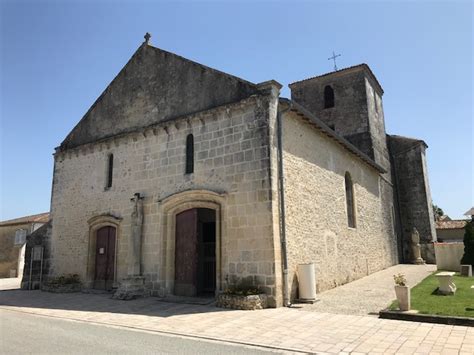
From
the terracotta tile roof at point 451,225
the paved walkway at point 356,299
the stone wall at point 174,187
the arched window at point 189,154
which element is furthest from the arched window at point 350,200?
the terracotta tile roof at point 451,225

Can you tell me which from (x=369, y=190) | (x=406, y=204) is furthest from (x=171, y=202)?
(x=406, y=204)

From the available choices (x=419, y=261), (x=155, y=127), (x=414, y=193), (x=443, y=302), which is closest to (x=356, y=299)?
(x=443, y=302)

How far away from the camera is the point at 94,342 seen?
597 centimetres

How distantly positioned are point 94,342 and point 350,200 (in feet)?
42.0

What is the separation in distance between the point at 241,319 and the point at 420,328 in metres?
3.45

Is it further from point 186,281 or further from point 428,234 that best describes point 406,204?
point 186,281

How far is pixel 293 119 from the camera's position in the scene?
11.7 meters

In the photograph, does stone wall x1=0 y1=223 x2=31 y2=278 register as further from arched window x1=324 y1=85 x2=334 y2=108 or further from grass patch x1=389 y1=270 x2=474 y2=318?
grass patch x1=389 y1=270 x2=474 y2=318

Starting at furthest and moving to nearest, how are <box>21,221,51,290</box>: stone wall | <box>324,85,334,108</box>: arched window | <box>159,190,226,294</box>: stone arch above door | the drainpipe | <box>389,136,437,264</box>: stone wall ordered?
<box>324,85,334,108</box>: arched window < <box>389,136,437,264</box>: stone wall < <box>21,221,51,290</box>: stone wall < <box>159,190,226,294</box>: stone arch above door < the drainpipe

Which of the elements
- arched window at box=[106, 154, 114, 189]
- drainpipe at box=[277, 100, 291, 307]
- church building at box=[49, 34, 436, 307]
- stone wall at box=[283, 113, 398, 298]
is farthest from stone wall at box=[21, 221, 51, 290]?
stone wall at box=[283, 113, 398, 298]

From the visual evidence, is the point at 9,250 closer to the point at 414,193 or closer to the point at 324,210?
the point at 324,210

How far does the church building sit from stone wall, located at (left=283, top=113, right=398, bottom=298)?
0.06m

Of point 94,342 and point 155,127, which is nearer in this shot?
point 94,342

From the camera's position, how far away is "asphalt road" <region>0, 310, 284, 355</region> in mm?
5418
